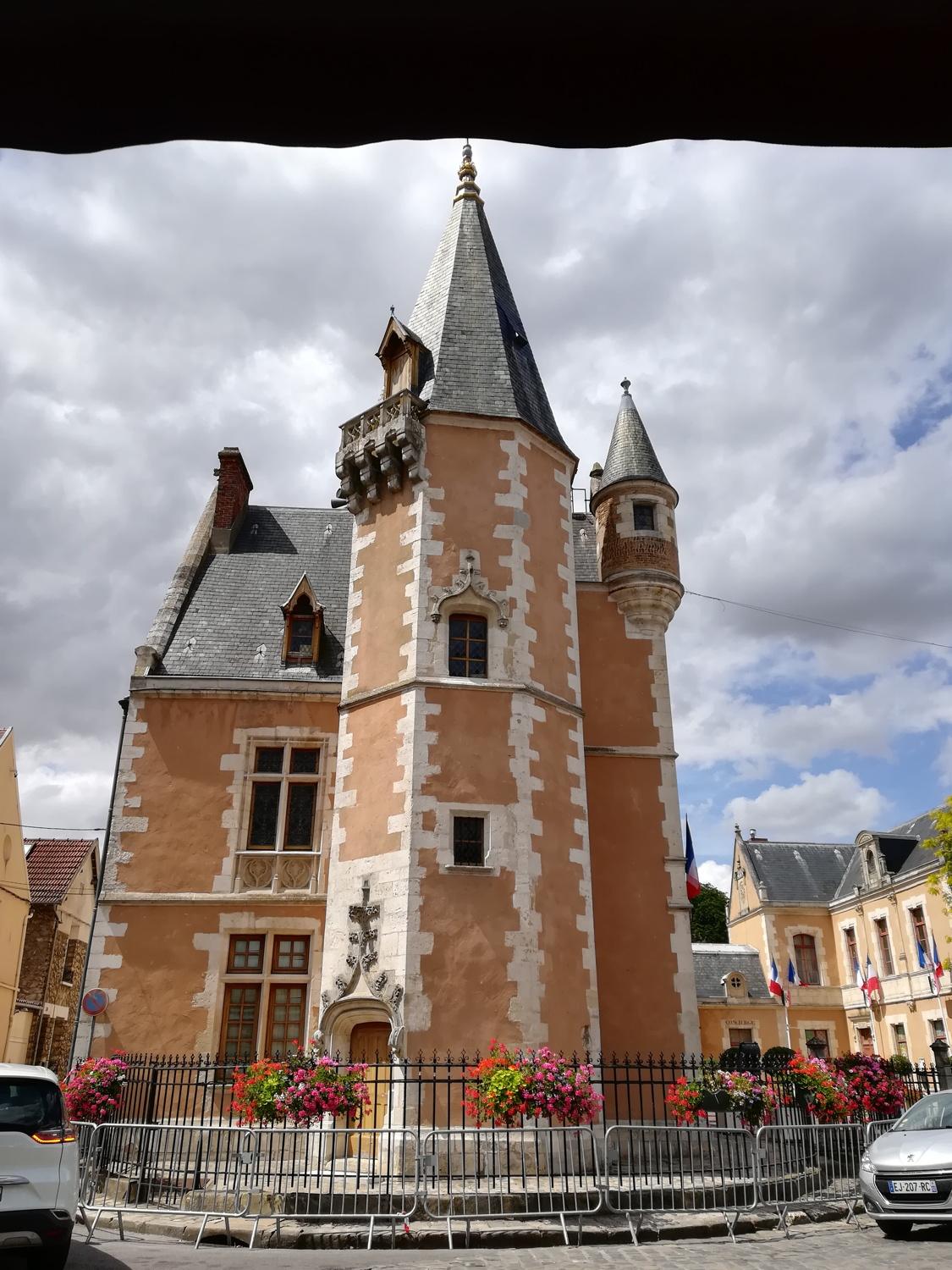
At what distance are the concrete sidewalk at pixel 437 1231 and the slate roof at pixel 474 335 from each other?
42.4 ft

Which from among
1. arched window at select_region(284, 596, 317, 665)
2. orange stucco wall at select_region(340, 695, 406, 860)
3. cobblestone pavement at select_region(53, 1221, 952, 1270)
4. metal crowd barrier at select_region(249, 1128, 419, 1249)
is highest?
arched window at select_region(284, 596, 317, 665)

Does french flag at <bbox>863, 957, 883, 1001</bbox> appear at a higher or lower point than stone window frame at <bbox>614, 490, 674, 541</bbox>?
lower

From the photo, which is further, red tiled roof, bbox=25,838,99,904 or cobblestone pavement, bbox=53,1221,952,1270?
red tiled roof, bbox=25,838,99,904

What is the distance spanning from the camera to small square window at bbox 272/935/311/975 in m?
17.2

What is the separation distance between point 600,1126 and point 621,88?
50.7ft

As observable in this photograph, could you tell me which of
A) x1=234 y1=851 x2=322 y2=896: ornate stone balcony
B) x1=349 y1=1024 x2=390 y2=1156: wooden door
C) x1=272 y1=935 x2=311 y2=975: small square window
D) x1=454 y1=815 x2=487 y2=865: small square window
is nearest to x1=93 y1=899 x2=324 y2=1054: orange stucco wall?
x1=272 y1=935 x2=311 y2=975: small square window

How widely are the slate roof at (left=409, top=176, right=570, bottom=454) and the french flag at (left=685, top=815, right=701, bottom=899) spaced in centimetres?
801

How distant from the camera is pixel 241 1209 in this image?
1059 cm

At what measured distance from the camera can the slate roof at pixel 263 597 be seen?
64.2ft

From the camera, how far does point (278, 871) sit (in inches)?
698

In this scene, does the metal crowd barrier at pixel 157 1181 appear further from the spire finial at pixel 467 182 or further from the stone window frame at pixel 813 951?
the stone window frame at pixel 813 951

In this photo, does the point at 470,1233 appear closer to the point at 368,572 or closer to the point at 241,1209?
the point at 241,1209

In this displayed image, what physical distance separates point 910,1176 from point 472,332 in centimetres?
1594

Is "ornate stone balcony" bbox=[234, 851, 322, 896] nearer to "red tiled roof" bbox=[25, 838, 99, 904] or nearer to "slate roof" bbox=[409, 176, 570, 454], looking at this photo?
"slate roof" bbox=[409, 176, 570, 454]
